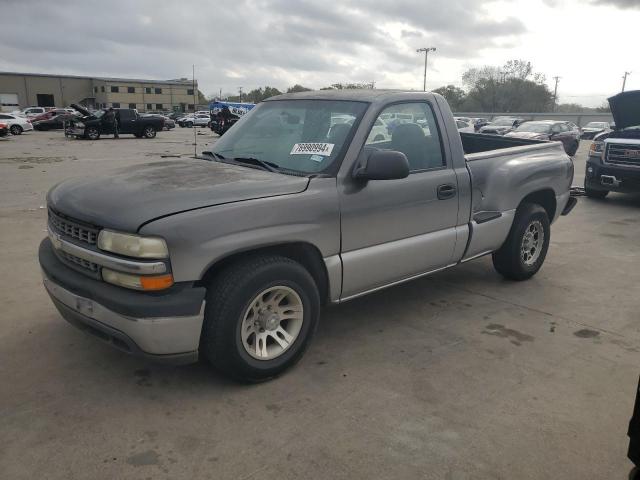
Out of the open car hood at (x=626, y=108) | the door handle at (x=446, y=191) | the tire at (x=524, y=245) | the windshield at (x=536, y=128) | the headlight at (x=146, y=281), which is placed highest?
the open car hood at (x=626, y=108)

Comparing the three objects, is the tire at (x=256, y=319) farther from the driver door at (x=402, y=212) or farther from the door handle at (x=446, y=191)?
the door handle at (x=446, y=191)

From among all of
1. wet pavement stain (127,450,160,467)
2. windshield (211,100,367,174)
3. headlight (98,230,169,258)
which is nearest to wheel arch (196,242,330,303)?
headlight (98,230,169,258)

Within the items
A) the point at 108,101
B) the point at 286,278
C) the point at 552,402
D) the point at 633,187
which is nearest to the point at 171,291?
the point at 286,278

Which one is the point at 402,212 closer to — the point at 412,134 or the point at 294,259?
the point at 412,134

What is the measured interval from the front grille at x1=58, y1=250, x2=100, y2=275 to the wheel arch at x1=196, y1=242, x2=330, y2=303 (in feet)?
1.99

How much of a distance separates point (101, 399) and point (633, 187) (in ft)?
31.6

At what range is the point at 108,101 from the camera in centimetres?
9112

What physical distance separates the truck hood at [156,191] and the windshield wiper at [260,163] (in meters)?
0.09

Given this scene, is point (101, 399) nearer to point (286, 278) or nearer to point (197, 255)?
point (197, 255)

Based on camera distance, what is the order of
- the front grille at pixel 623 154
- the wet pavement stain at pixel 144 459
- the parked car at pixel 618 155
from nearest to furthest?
the wet pavement stain at pixel 144 459 → the parked car at pixel 618 155 → the front grille at pixel 623 154

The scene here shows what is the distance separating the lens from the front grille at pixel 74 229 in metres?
2.95

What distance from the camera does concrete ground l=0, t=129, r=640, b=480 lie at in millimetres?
2549

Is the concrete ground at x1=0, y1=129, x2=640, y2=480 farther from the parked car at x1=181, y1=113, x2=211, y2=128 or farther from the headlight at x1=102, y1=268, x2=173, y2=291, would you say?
the parked car at x1=181, y1=113, x2=211, y2=128

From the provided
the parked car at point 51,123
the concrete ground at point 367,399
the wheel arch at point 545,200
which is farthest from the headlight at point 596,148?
the parked car at point 51,123
